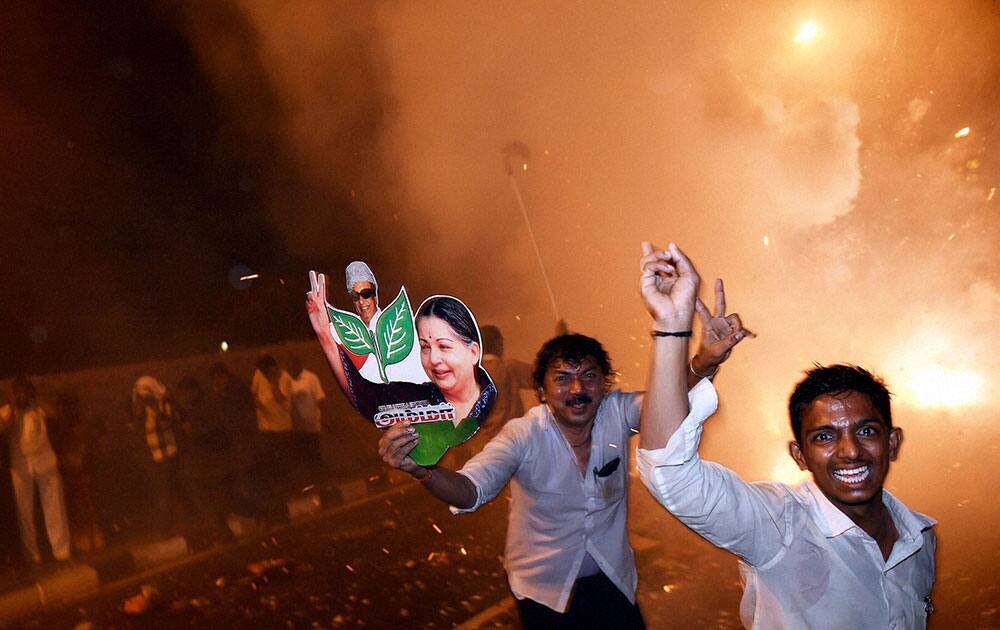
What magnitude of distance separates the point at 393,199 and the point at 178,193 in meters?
3.15

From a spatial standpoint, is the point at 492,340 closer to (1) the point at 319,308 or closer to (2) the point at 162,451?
(1) the point at 319,308

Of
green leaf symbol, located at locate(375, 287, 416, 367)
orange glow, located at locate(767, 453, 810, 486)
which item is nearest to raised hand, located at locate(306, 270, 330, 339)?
green leaf symbol, located at locate(375, 287, 416, 367)

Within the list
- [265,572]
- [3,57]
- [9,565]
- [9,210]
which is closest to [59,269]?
[9,210]

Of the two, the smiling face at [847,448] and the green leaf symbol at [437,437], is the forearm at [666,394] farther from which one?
the green leaf symbol at [437,437]

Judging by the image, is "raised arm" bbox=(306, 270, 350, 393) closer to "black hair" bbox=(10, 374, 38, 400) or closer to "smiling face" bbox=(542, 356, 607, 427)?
"smiling face" bbox=(542, 356, 607, 427)

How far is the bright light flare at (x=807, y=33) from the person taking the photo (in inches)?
318

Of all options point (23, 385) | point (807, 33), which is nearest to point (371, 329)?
point (23, 385)

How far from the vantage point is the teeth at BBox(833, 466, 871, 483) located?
1.46 metres

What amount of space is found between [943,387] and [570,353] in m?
7.12

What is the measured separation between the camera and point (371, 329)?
2324 millimetres

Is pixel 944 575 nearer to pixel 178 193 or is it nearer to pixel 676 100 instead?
pixel 676 100

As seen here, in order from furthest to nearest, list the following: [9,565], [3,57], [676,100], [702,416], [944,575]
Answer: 1. [676,100]
2. [3,57]
3. [9,565]
4. [944,575]
5. [702,416]

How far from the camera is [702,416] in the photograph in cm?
130

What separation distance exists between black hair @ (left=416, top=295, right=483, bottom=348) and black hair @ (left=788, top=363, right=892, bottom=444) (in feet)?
3.55
